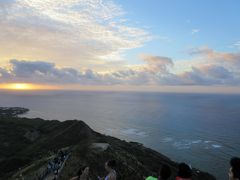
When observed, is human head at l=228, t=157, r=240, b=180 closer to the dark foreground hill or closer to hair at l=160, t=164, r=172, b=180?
hair at l=160, t=164, r=172, b=180

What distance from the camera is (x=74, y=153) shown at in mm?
32500

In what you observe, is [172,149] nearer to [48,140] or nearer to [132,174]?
[48,140]

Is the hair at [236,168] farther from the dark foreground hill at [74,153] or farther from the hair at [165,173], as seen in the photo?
the dark foreground hill at [74,153]

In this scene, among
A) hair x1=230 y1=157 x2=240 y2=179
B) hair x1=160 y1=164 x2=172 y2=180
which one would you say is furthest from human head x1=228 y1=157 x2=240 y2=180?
hair x1=160 y1=164 x2=172 y2=180

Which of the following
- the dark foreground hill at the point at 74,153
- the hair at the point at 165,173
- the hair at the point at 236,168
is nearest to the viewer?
the hair at the point at 236,168

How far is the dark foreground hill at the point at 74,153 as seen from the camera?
31.1 metres

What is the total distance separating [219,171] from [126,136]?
163ft

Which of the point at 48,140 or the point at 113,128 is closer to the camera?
the point at 48,140

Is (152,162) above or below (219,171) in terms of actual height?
above

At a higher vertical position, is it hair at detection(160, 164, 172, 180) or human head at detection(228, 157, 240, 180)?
human head at detection(228, 157, 240, 180)

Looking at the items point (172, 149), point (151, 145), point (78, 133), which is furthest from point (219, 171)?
point (78, 133)

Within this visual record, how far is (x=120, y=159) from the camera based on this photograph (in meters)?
34.7

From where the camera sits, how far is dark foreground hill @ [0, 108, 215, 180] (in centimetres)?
3112

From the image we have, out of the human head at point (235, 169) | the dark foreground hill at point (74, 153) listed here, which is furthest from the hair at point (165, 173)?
the dark foreground hill at point (74, 153)
